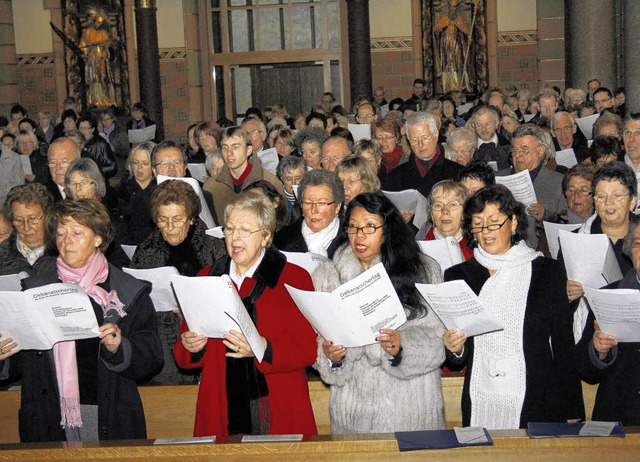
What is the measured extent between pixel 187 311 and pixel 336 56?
1425 centimetres

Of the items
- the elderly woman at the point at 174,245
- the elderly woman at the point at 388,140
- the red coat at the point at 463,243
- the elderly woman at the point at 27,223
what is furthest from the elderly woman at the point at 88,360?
the elderly woman at the point at 388,140

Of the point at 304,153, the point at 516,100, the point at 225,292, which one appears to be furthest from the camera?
the point at 516,100

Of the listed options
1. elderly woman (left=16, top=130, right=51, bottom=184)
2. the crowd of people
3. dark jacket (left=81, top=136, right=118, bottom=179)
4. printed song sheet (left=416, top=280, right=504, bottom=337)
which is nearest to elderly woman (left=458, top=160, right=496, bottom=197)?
the crowd of people

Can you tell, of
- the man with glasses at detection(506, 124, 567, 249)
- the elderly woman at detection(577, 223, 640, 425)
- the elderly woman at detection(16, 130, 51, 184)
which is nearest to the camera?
the elderly woman at detection(577, 223, 640, 425)

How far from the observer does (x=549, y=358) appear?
340 centimetres

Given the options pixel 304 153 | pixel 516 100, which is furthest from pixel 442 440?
pixel 516 100

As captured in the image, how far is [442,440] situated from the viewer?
112 inches

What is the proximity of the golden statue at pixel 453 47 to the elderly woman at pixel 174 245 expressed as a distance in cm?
1234

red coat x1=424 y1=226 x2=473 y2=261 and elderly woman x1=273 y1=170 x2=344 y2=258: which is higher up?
elderly woman x1=273 y1=170 x2=344 y2=258

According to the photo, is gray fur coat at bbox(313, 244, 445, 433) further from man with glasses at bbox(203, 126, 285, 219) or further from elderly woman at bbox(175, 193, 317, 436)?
man with glasses at bbox(203, 126, 285, 219)

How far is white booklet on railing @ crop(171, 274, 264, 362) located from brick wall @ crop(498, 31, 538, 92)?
1377 cm

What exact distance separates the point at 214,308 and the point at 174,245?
1195mm

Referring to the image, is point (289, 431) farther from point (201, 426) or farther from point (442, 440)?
point (442, 440)

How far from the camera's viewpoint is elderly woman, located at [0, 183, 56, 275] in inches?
174
